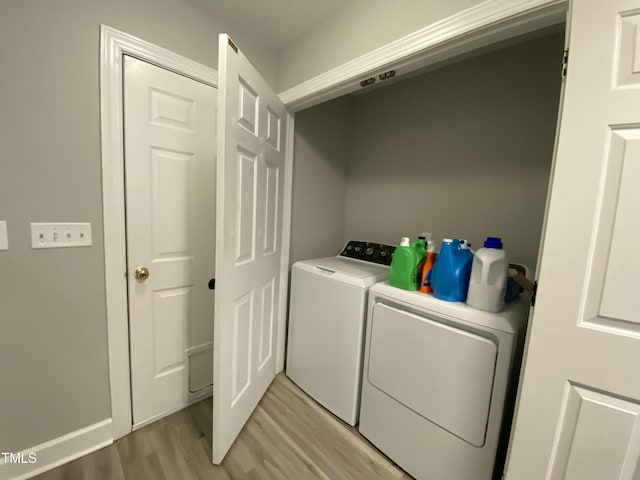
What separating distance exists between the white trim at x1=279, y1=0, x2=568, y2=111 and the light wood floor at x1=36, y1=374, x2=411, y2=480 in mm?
2003

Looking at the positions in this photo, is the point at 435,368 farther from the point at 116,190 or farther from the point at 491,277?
the point at 116,190

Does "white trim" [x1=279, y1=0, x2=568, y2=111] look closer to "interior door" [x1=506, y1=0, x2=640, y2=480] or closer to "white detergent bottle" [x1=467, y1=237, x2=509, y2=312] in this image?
"interior door" [x1=506, y1=0, x2=640, y2=480]

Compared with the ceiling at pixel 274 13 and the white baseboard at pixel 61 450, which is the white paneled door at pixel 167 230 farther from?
the ceiling at pixel 274 13

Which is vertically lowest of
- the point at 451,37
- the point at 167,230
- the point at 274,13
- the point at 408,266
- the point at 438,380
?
the point at 438,380

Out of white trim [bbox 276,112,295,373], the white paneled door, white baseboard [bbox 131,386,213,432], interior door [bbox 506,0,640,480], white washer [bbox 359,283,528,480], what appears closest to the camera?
interior door [bbox 506,0,640,480]

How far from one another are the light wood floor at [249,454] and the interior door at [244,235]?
113 millimetres

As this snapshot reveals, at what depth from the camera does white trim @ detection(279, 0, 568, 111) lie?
88 cm

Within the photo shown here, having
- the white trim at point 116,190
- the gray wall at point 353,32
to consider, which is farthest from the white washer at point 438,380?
the white trim at point 116,190

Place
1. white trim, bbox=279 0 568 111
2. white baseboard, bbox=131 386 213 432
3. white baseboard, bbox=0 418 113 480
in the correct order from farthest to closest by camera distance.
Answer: white baseboard, bbox=131 386 213 432 < white baseboard, bbox=0 418 113 480 < white trim, bbox=279 0 568 111

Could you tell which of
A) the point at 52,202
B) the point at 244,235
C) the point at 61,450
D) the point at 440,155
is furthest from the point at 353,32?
the point at 61,450

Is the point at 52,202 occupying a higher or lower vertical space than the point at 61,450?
higher

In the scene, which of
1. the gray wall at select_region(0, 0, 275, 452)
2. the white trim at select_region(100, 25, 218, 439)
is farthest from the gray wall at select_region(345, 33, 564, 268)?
the gray wall at select_region(0, 0, 275, 452)

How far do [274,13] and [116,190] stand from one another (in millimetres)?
1295

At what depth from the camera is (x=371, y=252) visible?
2.08 metres
